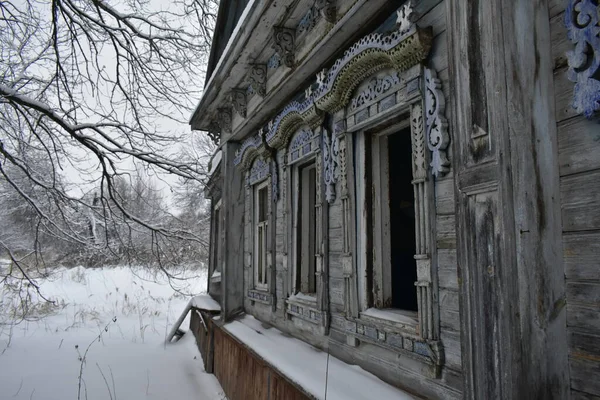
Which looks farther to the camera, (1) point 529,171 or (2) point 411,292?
(2) point 411,292

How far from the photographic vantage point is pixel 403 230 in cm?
487

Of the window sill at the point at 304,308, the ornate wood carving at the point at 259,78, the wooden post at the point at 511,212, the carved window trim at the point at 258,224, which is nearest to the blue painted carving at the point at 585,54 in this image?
the wooden post at the point at 511,212

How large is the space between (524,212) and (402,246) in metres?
3.42

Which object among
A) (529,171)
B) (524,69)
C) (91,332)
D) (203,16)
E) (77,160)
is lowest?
(91,332)

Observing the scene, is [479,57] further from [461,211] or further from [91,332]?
[91,332]

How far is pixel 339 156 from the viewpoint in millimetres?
3457

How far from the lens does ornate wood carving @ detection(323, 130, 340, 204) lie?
11.5 ft

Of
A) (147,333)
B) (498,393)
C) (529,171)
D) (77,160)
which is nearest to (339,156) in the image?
(529,171)

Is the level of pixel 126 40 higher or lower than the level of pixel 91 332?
higher

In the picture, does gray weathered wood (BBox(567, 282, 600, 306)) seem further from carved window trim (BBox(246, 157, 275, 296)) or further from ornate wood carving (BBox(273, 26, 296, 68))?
carved window trim (BBox(246, 157, 275, 296))

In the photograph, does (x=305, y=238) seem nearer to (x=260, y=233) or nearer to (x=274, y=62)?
(x=260, y=233)

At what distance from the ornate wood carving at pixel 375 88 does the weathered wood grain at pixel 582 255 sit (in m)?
1.58

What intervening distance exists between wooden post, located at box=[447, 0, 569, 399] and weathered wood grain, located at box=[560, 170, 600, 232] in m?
0.04

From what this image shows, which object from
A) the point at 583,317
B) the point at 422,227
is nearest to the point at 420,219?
the point at 422,227
